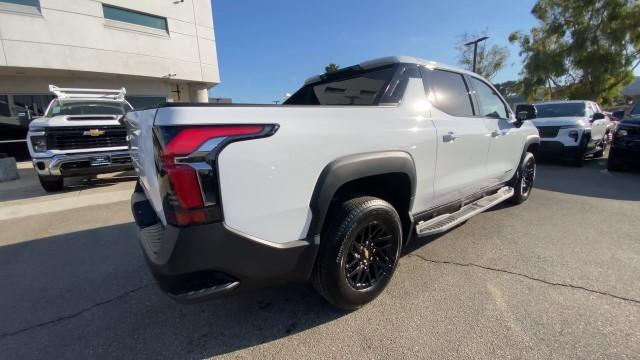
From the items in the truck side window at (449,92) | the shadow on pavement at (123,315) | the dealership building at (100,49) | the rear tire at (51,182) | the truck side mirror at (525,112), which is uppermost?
the dealership building at (100,49)

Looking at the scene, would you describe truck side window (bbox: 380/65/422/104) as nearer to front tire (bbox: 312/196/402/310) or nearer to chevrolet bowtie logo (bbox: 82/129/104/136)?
front tire (bbox: 312/196/402/310)

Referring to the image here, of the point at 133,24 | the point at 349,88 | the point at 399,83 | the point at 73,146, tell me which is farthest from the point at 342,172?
the point at 133,24

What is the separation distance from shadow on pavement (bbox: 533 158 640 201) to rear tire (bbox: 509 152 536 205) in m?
1.35

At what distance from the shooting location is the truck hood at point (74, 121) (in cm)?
569

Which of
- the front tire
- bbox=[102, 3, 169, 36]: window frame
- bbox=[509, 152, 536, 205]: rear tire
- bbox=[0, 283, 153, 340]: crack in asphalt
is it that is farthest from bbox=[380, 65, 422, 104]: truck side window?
bbox=[102, 3, 169, 36]: window frame

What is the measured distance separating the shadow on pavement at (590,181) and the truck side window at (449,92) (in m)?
3.91

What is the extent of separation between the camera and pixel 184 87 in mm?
19547

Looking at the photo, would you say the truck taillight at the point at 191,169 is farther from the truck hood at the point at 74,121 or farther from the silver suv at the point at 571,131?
the silver suv at the point at 571,131

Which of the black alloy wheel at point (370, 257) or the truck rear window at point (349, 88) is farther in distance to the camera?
the truck rear window at point (349, 88)

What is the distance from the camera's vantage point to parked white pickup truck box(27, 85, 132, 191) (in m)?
5.66

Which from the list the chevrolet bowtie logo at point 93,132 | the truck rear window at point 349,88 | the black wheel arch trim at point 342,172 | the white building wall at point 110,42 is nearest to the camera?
the black wheel arch trim at point 342,172

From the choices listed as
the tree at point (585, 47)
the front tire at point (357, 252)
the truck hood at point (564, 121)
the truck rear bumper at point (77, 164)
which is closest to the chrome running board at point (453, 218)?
the front tire at point (357, 252)

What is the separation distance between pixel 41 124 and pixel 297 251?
660cm

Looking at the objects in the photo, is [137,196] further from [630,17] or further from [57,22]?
[630,17]
